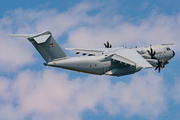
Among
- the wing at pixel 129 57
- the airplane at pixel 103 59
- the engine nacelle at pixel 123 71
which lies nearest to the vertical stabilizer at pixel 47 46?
the airplane at pixel 103 59

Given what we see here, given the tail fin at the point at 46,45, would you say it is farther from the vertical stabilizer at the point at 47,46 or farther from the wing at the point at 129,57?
the wing at the point at 129,57

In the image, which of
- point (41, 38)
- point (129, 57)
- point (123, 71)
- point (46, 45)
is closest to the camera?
point (41, 38)

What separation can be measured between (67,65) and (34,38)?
379cm

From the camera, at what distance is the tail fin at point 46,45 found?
2350cm

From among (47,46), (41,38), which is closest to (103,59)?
(47,46)

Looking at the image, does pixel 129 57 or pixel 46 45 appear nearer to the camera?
pixel 46 45

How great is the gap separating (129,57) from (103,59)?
235 cm

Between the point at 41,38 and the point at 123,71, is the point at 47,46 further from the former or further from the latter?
the point at 123,71

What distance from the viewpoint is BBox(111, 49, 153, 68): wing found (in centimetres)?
2493

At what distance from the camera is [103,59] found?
2638 cm

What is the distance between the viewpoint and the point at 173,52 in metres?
31.3

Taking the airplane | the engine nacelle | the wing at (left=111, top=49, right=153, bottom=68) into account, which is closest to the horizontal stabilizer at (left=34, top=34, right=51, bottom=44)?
the airplane

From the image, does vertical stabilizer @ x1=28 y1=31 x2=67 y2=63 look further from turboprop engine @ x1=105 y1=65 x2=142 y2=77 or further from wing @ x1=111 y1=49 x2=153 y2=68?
wing @ x1=111 y1=49 x2=153 y2=68

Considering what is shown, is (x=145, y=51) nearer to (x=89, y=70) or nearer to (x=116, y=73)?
(x=116, y=73)
